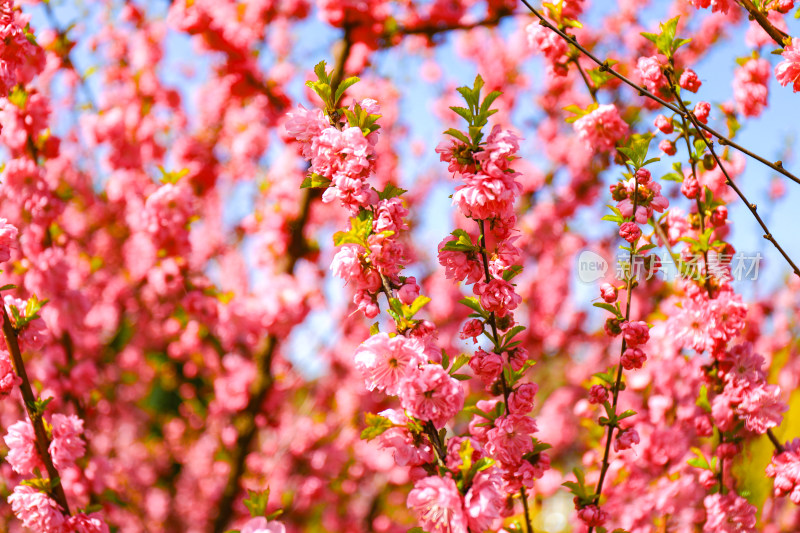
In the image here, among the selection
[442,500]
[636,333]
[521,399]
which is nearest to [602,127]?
[636,333]

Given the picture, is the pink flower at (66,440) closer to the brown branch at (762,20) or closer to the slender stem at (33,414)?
the slender stem at (33,414)

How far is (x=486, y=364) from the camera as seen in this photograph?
5.09ft

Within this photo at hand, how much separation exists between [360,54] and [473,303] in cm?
293

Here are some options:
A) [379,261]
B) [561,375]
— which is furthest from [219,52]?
[561,375]

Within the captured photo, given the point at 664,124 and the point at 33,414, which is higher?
the point at 664,124

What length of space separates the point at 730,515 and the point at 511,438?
3.34 feet

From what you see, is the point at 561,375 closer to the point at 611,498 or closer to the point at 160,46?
the point at 611,498

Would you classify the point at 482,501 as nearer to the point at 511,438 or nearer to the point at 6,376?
the point at 511,438

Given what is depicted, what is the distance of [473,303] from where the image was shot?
160 centimetres

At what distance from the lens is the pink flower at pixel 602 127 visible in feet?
7.63

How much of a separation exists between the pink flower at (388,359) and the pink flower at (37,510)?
1.06 meters

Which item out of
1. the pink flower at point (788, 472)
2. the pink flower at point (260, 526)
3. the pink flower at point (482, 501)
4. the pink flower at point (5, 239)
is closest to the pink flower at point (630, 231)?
the pink flower at point (482, 501)

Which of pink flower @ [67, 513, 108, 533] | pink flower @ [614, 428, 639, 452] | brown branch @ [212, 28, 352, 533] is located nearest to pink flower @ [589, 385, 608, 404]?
pink flower @ [614, 428, 639, 452]

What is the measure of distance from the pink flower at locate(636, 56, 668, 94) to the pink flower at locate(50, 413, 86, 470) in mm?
2242
